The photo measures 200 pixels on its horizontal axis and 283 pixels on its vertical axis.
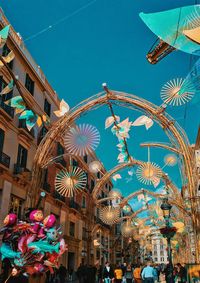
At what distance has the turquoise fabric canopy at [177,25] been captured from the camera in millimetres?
5801

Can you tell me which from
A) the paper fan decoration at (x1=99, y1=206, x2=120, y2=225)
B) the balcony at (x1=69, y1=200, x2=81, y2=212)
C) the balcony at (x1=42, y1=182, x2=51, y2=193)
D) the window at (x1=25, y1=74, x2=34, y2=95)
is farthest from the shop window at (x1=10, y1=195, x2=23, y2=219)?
the balcony at (x1=69, y1=200, x2=81, y2=212)

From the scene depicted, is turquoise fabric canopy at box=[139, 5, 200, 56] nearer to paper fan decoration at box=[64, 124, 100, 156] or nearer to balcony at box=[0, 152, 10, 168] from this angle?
paper fan decoration at box=[64, 124, 100, 156]

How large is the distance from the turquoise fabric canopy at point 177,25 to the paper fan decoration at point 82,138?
5.33 m

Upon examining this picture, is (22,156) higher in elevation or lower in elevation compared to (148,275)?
higher

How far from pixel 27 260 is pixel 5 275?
1860 mm

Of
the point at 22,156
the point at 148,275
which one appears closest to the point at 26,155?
the point at 22,156

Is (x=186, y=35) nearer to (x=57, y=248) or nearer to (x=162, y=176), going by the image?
(x=57, y=248)

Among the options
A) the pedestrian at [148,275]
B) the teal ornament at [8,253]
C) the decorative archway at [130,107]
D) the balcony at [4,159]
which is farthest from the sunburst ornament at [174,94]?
the balcony at [4,159]

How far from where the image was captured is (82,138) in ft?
36.3

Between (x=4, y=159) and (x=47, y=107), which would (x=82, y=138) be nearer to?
(x=4, y=159)

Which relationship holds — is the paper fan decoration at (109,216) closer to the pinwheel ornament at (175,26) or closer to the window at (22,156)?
the window at (22,156)

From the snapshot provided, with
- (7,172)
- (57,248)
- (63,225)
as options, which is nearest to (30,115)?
(57,248)

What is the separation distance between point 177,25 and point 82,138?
235 inches

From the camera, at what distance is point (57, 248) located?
23.1 ft
